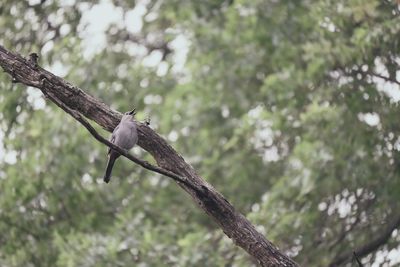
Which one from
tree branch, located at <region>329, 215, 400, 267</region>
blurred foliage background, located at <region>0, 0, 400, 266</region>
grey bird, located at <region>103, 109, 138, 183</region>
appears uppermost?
blurred foliage background, located at <region>0, 0, 400, 266</region>

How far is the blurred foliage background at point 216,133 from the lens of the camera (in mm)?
6773

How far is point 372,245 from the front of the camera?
6.30 meters

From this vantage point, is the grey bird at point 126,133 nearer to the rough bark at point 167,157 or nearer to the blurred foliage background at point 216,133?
the rough bark at point 167,157

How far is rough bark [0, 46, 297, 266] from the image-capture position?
4.57m

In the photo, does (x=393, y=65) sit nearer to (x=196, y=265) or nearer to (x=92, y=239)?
(x=196, y=265)

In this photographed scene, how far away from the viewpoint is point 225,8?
398 inches

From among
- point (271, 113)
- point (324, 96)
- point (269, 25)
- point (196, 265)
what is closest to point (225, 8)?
point (269, 25)

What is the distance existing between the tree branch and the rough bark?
73.5 inches

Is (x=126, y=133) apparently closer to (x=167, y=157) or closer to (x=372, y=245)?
(x=167, y=157)

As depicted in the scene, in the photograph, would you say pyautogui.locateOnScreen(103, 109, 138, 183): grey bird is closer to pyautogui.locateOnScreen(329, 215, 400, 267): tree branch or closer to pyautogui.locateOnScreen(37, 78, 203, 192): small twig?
pyautogui.locateOnScreen(37, 78, 203, 192): small twig

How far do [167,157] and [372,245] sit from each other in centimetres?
229

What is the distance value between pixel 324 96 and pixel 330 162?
0.59 m

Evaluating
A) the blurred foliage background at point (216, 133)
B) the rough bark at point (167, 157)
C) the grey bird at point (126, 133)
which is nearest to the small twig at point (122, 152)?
Result: the rough bark at point (167, 157)

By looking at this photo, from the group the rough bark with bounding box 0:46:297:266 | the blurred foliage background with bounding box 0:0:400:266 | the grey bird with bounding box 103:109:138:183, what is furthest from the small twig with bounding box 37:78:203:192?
the blurred foliage background with bounding box 0:0:400:266
